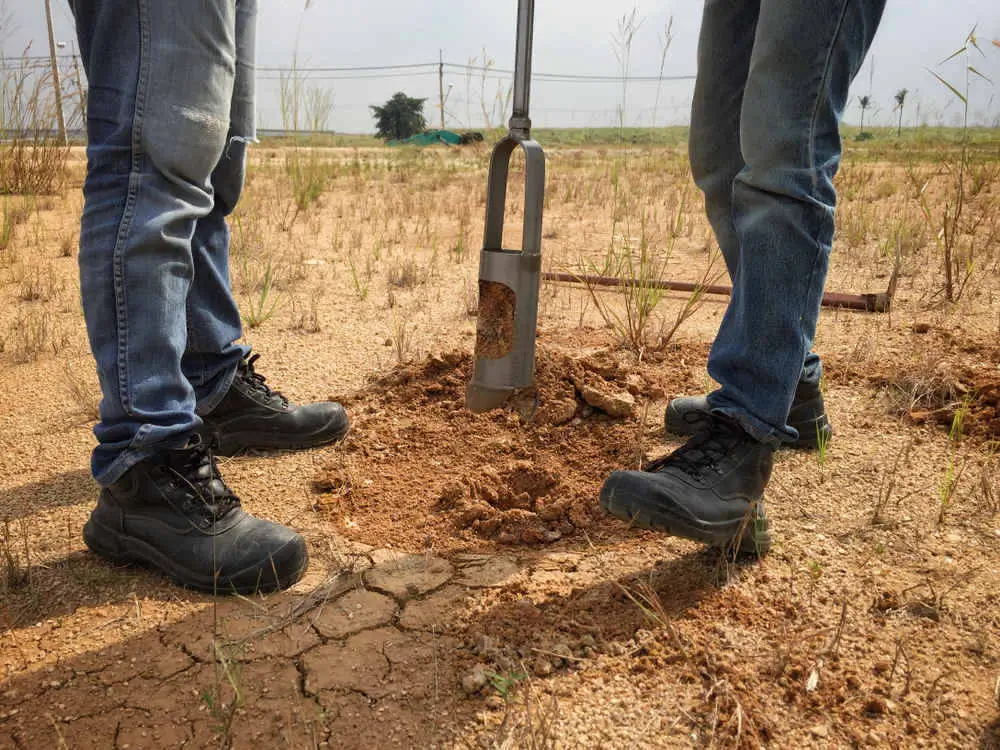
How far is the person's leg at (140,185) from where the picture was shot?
4.19ft

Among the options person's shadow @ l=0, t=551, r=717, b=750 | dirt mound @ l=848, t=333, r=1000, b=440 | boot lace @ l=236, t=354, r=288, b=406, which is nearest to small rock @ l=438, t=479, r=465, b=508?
person's shadow @ l=0, t=551, r=717, b=750

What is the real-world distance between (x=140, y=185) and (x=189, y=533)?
64 cm

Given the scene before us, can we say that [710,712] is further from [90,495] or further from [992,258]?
[992,258]

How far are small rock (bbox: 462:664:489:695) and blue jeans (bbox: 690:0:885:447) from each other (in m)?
0.65

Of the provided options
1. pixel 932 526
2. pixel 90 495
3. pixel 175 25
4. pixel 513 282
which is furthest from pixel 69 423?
pixel 932 526

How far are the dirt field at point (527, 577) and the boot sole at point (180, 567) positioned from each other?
0.03 meters

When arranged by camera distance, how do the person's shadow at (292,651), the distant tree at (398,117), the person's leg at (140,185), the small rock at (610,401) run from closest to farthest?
the person's shadow at (292,651) < the person's leg at (140,185) < the small rock at (610,401) < the distant tree at (398,117)

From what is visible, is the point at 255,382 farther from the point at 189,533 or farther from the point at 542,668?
the point at 542,668

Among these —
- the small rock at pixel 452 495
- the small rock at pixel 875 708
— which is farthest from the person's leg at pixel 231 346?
the small rock at pixel 875 708

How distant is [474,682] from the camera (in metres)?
1.14

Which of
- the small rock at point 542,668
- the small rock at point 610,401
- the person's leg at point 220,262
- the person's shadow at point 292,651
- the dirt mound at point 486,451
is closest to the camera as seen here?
the person's shadow at point 292,651

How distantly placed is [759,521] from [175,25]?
54.1 inches

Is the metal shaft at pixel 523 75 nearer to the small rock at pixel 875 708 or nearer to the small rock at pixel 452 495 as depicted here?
the small rock at pixel 452 495

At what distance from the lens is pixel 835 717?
109cm
